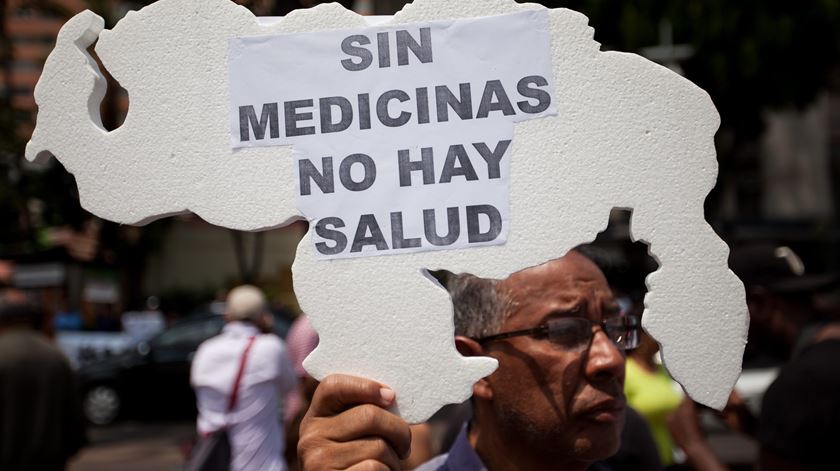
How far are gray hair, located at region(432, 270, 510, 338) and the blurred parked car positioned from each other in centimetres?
1296

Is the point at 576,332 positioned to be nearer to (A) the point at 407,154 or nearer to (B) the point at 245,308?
(A) the point at 407,154

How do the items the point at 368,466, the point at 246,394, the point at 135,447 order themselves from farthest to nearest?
1. the point at 135,447
2. the point at 246,394
3. the point at 368,466

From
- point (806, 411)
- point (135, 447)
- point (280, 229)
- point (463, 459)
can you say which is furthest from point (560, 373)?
point (280, 229)

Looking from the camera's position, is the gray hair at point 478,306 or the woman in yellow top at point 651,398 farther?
the woman in yellow top at point 651,398

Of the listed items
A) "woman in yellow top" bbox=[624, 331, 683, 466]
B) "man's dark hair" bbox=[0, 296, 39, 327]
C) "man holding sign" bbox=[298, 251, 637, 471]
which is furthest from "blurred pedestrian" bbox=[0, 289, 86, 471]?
"man holding sign" bbox=[298, 251, 637, 471]

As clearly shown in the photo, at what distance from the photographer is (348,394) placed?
184 centimetres

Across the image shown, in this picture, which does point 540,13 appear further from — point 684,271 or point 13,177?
point 13,177

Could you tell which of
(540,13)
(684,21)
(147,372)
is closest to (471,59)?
(540,13)

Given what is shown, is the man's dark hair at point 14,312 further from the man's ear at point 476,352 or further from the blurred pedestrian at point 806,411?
the blurred pedestrian at point 806,411

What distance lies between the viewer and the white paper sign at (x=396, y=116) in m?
1.90

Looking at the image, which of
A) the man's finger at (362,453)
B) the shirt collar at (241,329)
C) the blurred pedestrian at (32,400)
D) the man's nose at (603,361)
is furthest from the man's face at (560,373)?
the shirt collar at (241,329)

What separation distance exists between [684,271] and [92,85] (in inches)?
44.7

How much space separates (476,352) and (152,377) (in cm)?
1457

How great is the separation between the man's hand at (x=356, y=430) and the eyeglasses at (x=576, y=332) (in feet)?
2.08
